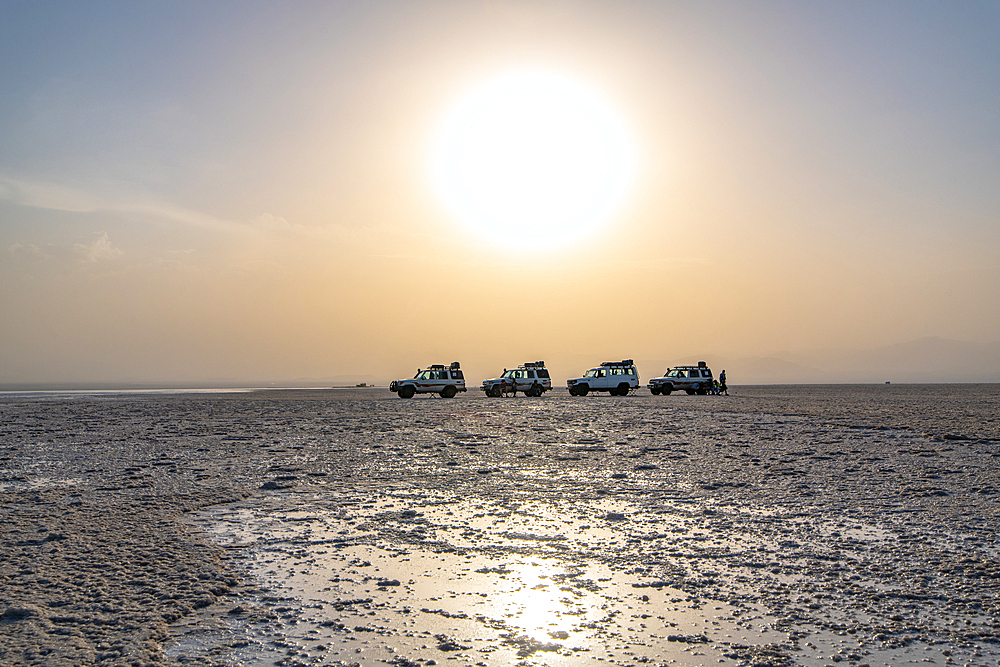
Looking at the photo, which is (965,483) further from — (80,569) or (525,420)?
(525,420)

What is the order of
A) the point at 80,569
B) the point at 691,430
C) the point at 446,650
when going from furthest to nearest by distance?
the point at 691,430 < the point at 80,569 < the point at 446,650

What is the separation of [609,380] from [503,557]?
4558 cm

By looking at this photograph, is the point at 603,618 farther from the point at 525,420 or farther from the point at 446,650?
the point at 525,420

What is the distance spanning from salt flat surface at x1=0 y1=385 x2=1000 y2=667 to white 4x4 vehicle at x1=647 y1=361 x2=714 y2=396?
37175 mm

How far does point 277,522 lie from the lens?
9.45 metres

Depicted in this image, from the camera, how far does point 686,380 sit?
53812mm

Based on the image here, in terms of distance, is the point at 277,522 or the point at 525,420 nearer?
the point at 277,522

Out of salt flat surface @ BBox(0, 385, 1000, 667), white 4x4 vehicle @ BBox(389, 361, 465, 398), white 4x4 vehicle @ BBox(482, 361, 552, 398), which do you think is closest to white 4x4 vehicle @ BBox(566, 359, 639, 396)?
white 4x4 vehicle @ BBox(482, 361, 552, 398)

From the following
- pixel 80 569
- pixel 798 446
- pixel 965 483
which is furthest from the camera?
pixel 798 446

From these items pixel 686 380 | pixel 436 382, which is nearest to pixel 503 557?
pixel 436 382

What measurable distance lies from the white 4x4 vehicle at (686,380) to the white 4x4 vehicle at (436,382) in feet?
48.9

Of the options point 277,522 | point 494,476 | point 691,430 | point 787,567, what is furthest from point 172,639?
point 691,430

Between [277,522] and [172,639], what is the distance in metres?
4.09

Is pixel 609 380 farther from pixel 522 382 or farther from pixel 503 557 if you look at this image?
pixel 503 557
